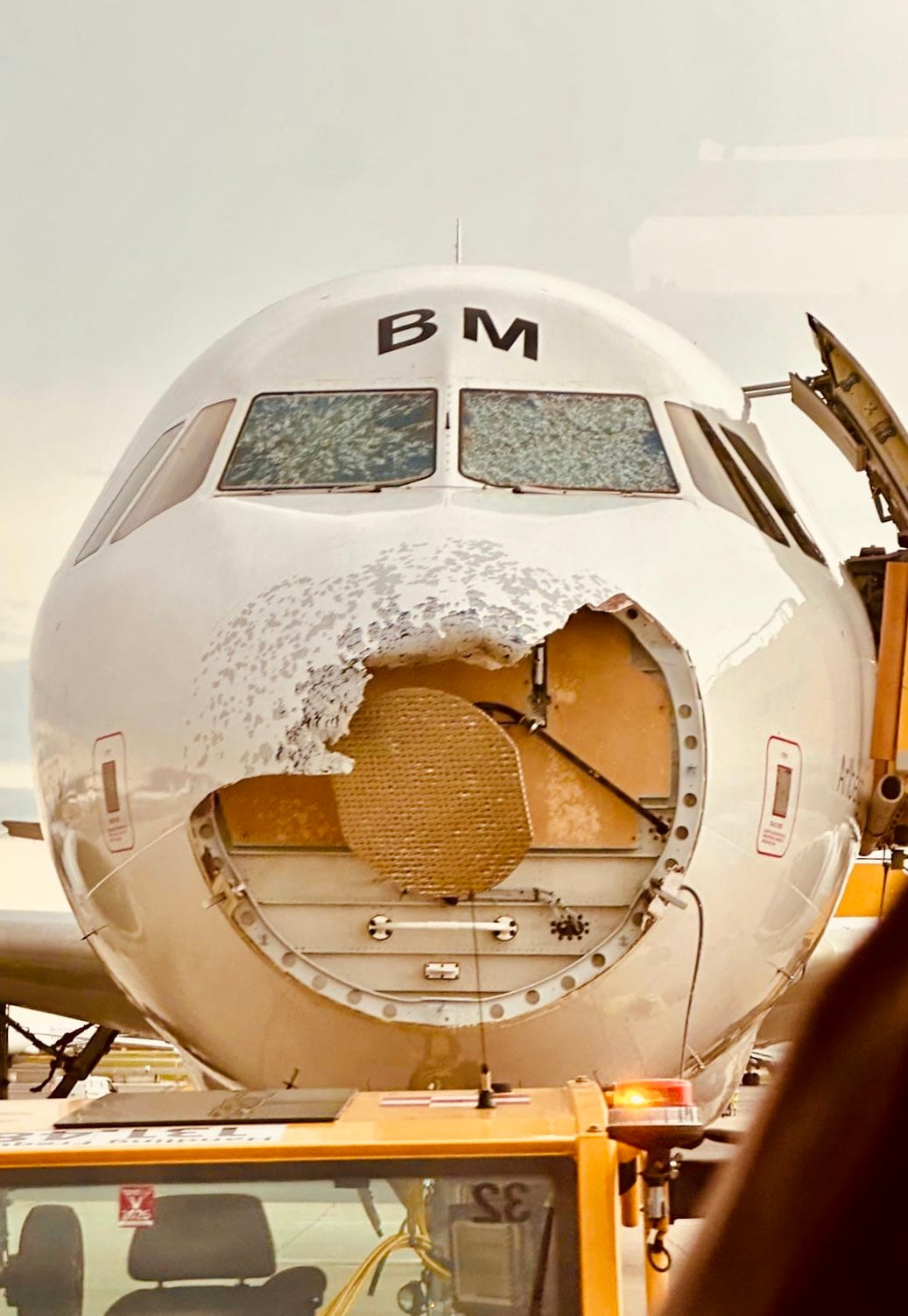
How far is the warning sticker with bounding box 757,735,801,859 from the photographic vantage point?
6.77 metres

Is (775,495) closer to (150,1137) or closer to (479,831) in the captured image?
(479,831)

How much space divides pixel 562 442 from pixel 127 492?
2014 millimetres

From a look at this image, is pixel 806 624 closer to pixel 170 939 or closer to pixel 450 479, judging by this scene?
pixel 450 479

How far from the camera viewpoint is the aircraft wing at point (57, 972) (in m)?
12.1

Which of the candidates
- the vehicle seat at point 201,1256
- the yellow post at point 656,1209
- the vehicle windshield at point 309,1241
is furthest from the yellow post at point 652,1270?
the vehicle seat at point 201,1256

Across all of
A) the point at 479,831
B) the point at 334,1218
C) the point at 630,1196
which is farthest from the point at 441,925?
the point at 334,1218

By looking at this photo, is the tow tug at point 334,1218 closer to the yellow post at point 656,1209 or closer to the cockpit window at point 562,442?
the yellow post at point 656,1209

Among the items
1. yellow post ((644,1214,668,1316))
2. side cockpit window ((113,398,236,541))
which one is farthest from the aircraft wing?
yellow post ((644,1214,668,1316))

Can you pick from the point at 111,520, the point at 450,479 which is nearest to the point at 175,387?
the point at 111,520

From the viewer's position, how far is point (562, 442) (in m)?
7.71

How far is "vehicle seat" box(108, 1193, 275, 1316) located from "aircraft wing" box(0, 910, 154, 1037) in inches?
302

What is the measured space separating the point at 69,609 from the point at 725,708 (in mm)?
2722

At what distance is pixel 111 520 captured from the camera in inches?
332

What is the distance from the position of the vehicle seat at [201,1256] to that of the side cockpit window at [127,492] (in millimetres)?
4328
